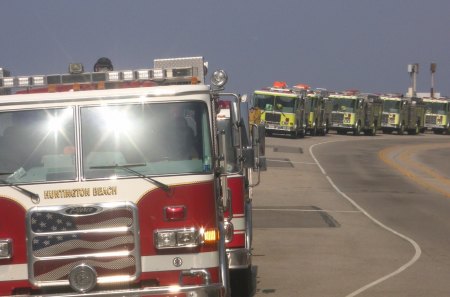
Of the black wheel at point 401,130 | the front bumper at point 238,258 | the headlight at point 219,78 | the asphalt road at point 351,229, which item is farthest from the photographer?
the black wheel at point 401,130

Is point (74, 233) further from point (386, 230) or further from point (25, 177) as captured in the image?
point (386, 230)

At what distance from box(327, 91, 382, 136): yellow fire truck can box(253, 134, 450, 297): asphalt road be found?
2549 centimetres

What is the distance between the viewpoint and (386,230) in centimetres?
1950

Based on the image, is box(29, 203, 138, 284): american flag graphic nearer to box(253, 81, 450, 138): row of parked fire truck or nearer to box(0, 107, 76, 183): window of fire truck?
box(0, 107, 76, 183): window of fire truck

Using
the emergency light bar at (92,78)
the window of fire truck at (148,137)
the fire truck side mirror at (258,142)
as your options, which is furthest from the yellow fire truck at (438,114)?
the window of fire truck at (148,137)

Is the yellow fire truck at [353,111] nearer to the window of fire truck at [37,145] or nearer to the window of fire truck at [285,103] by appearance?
the window of fire truck at [285,103]

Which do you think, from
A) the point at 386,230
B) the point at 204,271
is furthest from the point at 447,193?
the point at 204,271

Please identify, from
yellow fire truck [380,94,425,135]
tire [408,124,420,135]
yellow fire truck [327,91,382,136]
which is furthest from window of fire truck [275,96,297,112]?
tire [408,124,420,135]

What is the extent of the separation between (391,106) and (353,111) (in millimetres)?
8105

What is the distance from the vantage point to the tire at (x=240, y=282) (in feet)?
37.4

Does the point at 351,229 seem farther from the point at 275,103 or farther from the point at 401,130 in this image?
the point at 401,130

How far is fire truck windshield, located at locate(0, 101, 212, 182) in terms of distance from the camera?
8.11 meters

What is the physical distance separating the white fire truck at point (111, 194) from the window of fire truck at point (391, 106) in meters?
67.3

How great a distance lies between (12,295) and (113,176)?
4.12 ft
